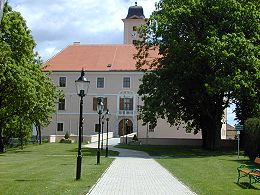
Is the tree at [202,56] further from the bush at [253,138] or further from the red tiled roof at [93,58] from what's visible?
the red tiled roof at [93,58]

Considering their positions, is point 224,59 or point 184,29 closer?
point 224,59

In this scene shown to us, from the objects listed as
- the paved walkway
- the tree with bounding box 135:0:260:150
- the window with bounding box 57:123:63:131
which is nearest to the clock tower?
the window with bounding box 57:123:63:131

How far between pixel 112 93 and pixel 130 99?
10.5ft

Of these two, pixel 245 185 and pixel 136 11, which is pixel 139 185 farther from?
pixel 136 11

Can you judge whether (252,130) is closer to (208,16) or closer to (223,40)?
(223,40)

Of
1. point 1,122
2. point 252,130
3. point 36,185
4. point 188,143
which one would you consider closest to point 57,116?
point 188,143

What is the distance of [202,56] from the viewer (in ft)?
122

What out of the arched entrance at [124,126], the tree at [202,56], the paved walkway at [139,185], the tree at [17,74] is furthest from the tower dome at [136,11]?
the paved walkway at [139,185]

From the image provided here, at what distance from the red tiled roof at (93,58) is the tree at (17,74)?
119ft

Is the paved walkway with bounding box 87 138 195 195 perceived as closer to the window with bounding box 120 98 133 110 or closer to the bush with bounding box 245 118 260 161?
the bush with bounding box 245 118 260 161

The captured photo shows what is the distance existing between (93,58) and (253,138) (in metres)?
52.3

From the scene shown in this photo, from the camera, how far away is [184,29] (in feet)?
134

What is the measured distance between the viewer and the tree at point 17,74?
1393 inches

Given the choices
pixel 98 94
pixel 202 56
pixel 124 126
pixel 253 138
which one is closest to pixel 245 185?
pixel 253 138
